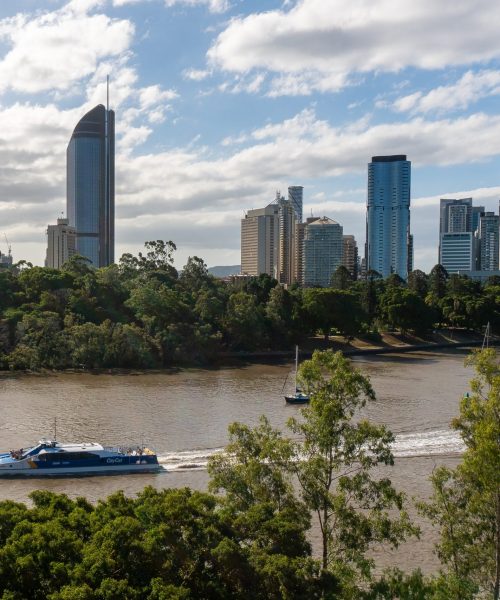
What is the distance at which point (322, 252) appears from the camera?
18038 centimetres

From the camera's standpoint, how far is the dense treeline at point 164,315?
5212cm

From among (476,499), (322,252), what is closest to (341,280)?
(322,252)

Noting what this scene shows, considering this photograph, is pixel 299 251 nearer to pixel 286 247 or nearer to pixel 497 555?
pixel 286 247

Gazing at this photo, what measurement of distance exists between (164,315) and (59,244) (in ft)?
418

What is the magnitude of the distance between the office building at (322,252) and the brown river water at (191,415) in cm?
12446

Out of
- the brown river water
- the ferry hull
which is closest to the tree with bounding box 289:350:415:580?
the brown river water

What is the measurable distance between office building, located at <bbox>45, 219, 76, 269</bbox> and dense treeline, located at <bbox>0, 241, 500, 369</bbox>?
101m

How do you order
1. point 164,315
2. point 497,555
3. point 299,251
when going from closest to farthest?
point 497,555 → point 164,315 → point 299,251

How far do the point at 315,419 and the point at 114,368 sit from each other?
1629 inches

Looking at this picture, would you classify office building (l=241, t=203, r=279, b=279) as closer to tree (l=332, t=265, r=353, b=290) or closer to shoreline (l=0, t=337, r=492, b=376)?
tree (l=332, t=265, r=353, b=290)

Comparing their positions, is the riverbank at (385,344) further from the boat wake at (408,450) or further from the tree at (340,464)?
the tree at (340,464)

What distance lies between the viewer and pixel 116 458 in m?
25.5

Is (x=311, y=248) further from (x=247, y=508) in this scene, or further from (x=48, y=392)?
(x=247, y=508)

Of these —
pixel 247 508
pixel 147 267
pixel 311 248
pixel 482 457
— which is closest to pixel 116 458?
pixel 247 508
